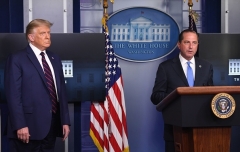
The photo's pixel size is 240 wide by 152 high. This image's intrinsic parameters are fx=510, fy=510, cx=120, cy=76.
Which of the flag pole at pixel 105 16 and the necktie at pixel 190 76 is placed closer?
the necktie at pixel 190 76

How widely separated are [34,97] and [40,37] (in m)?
0.46

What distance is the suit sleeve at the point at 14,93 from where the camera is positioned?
3.62 m

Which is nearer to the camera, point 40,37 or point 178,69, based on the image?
point 40,37

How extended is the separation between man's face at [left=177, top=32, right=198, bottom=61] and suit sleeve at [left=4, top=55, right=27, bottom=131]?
51.3 inches

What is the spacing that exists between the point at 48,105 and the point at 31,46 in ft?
1.56

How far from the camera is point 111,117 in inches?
194

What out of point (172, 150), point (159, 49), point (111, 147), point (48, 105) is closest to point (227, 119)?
point (172, 150)

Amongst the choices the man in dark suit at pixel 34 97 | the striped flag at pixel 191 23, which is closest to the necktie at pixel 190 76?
the man in dark suit at pixel 34 97

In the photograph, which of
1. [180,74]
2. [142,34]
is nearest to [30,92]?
[180,74]

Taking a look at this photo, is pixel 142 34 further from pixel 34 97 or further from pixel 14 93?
pixel 14 93

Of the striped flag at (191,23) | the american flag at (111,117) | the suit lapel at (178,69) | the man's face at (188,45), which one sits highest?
the striped flag at (191,23)

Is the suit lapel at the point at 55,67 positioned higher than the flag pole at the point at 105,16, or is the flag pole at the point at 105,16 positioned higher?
the flag pole at the point at 105,16

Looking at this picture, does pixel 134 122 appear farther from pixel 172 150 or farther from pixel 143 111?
pixel 172 150

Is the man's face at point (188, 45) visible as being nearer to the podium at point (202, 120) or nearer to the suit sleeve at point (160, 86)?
the suit sleeve at point (160, 86)
